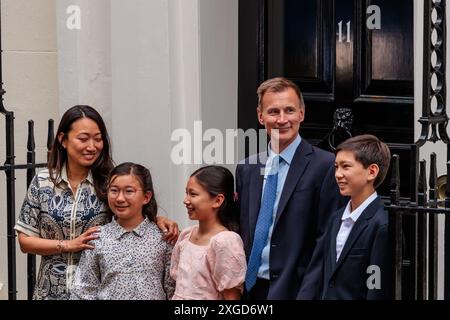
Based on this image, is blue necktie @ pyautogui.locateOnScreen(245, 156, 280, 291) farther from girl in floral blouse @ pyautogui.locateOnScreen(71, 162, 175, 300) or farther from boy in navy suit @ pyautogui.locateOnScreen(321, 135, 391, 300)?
girl in floral blouse @ pyautogui.locateOnScreen(71, 162, 175, 300)

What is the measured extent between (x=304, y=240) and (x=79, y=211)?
118 centimetres

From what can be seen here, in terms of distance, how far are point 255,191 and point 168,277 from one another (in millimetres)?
637

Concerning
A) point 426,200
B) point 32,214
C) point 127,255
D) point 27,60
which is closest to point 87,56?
point 27,60

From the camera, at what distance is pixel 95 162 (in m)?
6.94

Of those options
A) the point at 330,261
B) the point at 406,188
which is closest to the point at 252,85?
the point at 406,188

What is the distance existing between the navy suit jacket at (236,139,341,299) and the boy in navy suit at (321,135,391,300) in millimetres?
83

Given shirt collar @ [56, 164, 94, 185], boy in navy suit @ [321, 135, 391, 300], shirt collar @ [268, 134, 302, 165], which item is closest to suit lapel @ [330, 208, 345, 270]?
boy in navy suit @ [321, 135, 391, 300]

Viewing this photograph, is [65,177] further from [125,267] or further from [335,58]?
[335,58]

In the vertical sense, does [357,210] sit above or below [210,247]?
above

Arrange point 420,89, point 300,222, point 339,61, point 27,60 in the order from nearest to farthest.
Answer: point 300,222, point 420,89, point 339,61, point 27,60

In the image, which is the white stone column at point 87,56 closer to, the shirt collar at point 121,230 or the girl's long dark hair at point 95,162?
the girl's long dark hair at point 95,162

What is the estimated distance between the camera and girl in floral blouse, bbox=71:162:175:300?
6.70 m

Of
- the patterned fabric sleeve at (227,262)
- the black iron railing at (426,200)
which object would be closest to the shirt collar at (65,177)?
the patterned fabric sleeve at (227,262)

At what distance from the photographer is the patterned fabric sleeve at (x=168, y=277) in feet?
22.3
